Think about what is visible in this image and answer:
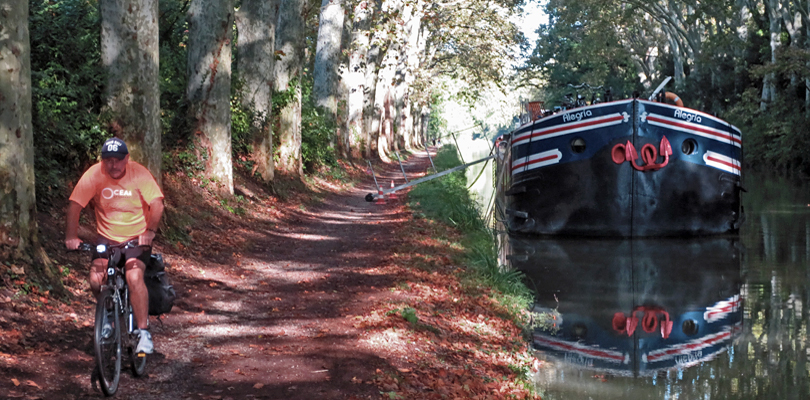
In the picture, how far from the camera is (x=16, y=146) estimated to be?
813 centimetres

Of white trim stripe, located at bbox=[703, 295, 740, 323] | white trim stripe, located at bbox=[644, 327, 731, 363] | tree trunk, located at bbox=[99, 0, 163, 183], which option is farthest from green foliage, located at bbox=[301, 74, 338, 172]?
white trim stripe, located at bbox=[644, 327, 731, 363]

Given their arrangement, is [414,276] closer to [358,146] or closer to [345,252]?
[345,252]

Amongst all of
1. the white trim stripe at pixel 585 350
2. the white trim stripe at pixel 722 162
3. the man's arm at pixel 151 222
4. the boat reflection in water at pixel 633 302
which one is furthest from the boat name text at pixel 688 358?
the white trim stripe at pixel 722 162

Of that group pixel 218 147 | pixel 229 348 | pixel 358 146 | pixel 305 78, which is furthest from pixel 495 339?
pixel 305 78

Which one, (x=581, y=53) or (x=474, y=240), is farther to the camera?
(x=581, y=53)

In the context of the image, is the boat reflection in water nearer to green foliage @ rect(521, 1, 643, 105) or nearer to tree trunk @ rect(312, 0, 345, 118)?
tree trunk @ rect(312, 0, 345, 118)

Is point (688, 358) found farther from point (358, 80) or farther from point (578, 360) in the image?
point (358, 80)

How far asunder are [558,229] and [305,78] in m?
21.5

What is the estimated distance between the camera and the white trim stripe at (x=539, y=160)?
1952 cm

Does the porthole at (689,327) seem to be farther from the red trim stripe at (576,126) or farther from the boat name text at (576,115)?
the boat name text at (576,115)

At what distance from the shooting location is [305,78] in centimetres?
3884

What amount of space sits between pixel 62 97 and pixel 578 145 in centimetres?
1112

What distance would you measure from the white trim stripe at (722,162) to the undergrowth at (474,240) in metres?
5.04

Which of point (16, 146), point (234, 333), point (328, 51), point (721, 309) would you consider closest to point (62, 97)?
point (16, 146)
